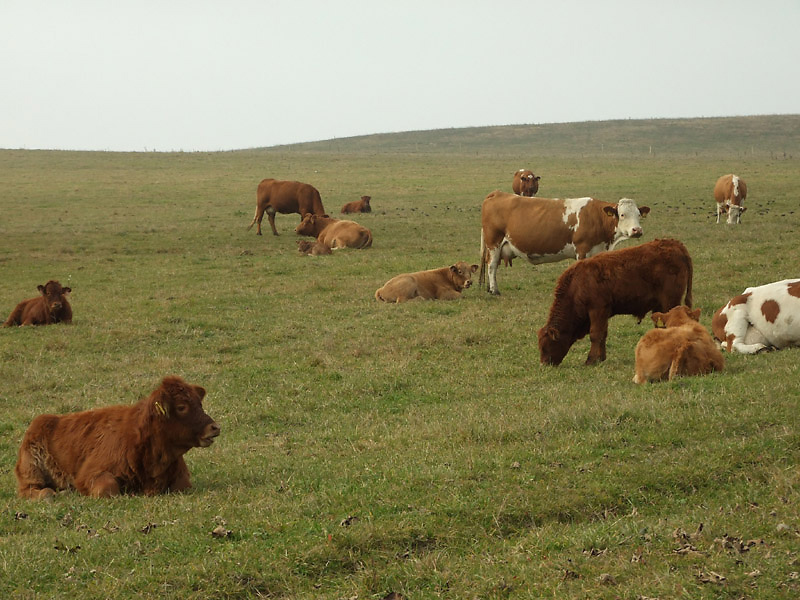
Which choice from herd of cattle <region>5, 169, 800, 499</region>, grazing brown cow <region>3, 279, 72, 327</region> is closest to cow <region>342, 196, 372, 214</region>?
herd of cattle <region>5, 169, 800, 499</region>

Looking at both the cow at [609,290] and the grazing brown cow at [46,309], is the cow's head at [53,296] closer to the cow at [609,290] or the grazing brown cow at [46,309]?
the grazing brown cow at [46,309]

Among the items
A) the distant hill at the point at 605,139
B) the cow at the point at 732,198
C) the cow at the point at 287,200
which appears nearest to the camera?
the cow at the point at 732,198

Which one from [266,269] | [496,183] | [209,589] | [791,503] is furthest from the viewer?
[496,183]

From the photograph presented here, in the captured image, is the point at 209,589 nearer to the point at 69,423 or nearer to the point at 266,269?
the point at 69,423

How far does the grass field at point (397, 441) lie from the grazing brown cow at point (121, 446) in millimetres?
243

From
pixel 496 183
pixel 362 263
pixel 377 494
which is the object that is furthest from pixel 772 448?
pixel 496 183

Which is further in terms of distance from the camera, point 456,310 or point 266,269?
point 266,269

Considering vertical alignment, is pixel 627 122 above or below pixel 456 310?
above

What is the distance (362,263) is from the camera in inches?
866

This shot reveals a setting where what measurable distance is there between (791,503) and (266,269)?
55.8 feet

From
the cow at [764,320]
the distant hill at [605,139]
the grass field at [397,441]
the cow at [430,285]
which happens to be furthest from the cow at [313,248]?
the distant hill at [605,139]

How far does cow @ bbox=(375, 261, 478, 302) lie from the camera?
17.0 m

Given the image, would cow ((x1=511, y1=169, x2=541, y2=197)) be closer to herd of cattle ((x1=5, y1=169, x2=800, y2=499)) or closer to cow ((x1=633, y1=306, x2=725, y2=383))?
herd of cattle ((x1=5, y1=169, x2=800, y2=499))

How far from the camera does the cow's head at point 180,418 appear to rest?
723 centimetres
